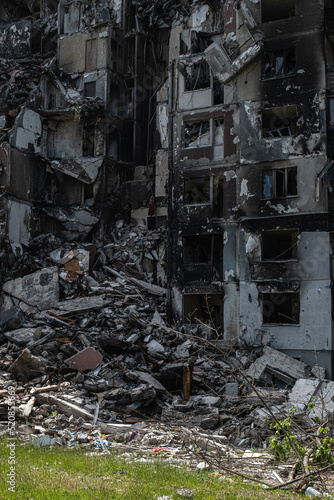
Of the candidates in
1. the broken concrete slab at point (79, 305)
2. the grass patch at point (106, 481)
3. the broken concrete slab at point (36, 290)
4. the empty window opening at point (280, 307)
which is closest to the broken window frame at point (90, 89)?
the broken concrete slab at point (36, 290)

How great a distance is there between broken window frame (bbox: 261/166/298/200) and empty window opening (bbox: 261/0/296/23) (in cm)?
698

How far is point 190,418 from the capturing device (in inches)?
603

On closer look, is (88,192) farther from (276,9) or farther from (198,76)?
(276,9)

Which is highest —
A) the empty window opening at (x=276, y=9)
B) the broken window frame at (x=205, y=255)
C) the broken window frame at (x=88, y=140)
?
the empty window opening at (x=276, y=9)

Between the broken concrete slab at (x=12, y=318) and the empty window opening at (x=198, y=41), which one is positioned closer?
the broken concrete slab at (x=12, y=318)

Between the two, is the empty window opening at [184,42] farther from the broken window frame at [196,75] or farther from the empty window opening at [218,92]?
the empty window opening at [218,92]

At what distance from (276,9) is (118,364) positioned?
54.3 ft

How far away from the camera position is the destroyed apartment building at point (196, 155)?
2275cm

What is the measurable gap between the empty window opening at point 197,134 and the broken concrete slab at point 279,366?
938 cm

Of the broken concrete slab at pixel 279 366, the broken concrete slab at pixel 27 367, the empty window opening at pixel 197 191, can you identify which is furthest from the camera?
the empty window opening at pixel 197 191

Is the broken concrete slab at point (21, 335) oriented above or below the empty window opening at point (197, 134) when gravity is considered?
below

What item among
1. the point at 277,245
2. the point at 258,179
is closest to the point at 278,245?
the point at 277,245

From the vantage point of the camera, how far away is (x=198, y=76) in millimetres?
26219

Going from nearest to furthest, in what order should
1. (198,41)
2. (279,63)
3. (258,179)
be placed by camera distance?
1. (258,179)
2. (279,63)
3. (198,41)
